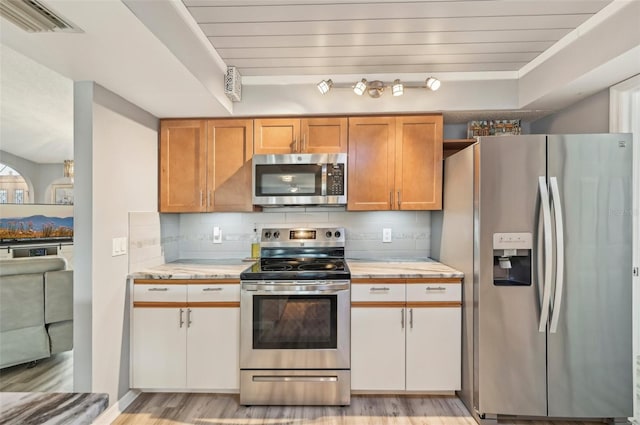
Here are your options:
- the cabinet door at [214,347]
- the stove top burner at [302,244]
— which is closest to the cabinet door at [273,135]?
the stove top burner at [302,244]

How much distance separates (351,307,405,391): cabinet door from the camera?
2.36m

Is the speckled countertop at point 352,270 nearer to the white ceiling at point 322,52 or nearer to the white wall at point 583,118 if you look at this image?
the white ceiling at point 322,52

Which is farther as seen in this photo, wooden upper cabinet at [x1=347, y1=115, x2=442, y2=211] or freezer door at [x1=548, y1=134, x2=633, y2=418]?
wooden upper cabinet at [x1=347, y1=115, x2=442, y2=211]

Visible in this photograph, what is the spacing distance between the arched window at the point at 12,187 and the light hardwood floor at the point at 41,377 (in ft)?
11.8

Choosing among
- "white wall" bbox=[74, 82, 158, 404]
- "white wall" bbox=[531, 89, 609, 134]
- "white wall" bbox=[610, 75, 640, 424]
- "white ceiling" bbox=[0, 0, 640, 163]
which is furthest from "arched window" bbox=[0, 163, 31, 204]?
"white wall" bbox=[610, 75, 640, 424]

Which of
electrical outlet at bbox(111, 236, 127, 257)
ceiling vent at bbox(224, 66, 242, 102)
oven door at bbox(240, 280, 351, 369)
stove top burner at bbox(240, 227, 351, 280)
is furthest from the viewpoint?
stove top burner at bbox(240, 227, 351, 280)

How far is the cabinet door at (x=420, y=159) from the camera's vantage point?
107 inches

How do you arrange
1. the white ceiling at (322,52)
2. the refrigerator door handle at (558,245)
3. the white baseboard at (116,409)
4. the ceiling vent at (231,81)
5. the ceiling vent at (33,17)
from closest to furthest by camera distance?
the ceiling vent at (33,17), the white ceiling at (322,52), the refrigerator door handle at (558,245), the white baseboard at (116,409), the ceiling vent at (231,81)

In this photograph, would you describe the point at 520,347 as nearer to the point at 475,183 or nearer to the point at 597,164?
the point at 475,183

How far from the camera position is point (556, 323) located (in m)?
2.04

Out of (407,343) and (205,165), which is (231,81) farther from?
(407,343)

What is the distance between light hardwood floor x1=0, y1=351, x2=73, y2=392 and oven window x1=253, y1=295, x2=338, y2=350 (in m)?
1.50

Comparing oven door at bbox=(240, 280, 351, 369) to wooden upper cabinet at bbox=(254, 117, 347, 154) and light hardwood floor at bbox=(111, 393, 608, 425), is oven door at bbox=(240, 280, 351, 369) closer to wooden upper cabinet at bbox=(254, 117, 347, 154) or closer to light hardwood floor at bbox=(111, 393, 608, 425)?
light hardwood floor at bbox=(111, 393, 608, 425)

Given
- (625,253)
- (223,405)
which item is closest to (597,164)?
(625,253)
